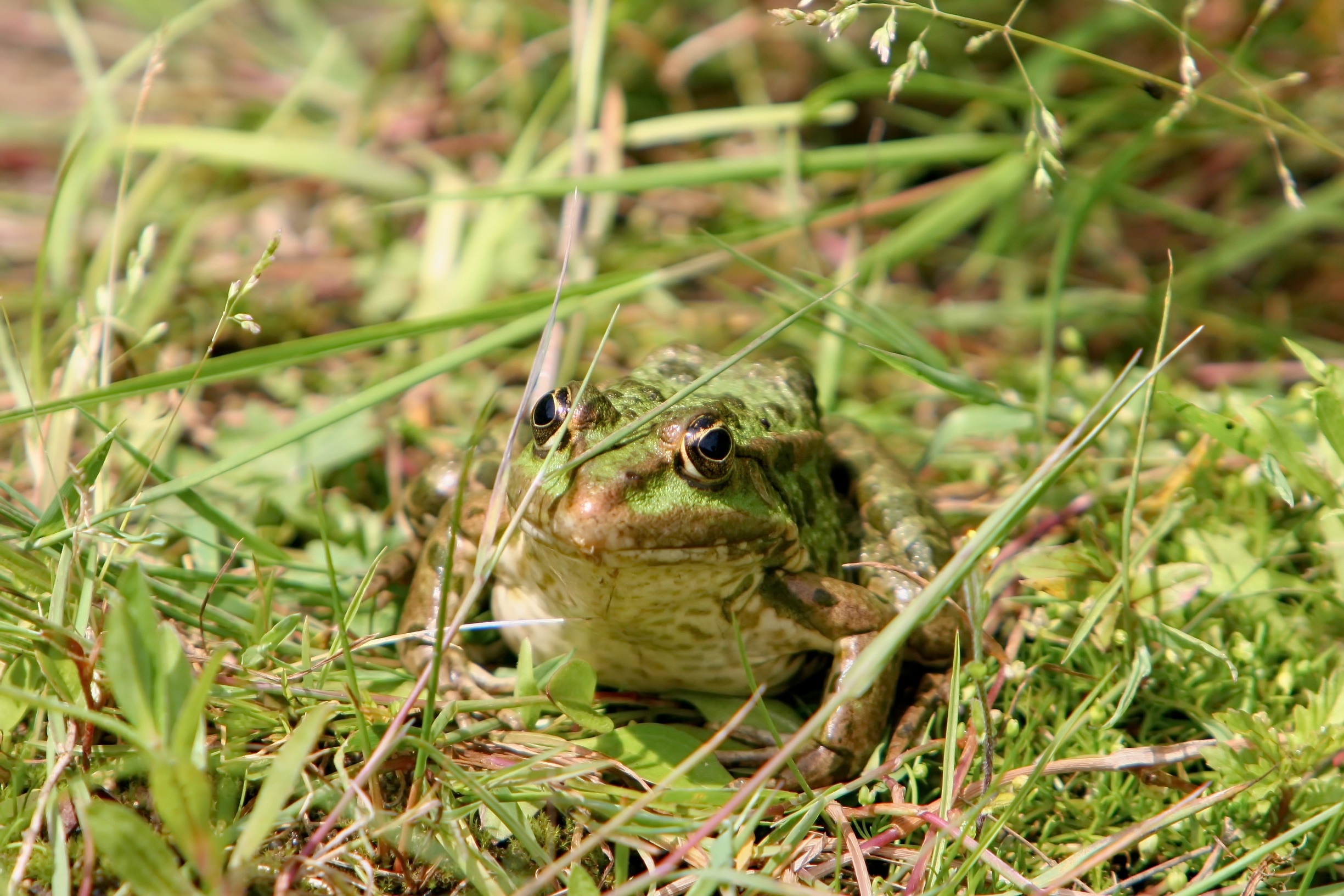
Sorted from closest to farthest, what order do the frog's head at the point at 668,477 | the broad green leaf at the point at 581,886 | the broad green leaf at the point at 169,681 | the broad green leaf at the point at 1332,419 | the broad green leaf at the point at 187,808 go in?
1. the broad green leaf at the point at 187,808
2. the broad green leaf at the point at 169,681
3. the broad green leaf at the point at 581,886
4. the frog's head at the point at 668,477
5. the broad green leaf at the point at 1332,419

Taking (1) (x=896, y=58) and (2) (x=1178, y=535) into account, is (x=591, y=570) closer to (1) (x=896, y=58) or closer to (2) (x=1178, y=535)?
(2) (x=1178, y=535)

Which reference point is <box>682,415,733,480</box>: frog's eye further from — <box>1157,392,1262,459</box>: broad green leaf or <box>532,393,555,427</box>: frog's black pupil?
<box>1157,392,1262,459</box>: broad green leaf

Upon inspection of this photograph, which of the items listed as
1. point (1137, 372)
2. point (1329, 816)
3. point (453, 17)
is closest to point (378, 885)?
point (1329, 816)

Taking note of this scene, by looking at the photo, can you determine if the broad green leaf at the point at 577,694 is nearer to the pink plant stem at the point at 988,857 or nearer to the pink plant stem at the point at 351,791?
the pink plant stem at the point at 351,791

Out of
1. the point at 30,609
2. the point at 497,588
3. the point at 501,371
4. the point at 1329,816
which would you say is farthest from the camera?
the point at 501,371

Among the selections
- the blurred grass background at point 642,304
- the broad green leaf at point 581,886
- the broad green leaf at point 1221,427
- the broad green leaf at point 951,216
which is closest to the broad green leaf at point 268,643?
the blurred grass background at point 642,304

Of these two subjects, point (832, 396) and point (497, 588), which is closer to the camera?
point (497, 588)

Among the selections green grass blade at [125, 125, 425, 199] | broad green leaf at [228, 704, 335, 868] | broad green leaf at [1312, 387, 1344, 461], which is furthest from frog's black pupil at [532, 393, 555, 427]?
green grass blade at [125, 125, 425, 199]
